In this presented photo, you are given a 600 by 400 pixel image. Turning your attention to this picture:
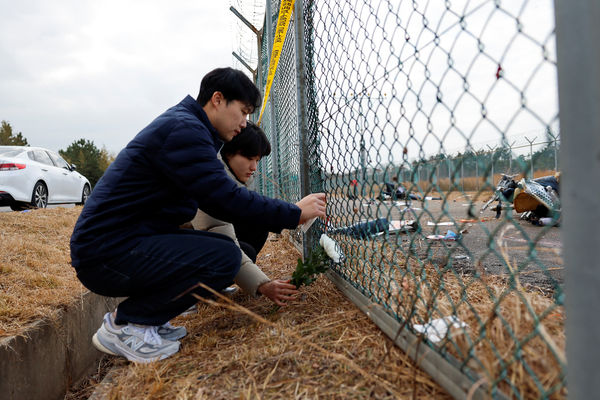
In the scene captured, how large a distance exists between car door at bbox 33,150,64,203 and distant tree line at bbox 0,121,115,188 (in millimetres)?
33268

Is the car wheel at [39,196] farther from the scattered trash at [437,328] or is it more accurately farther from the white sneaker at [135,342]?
the scattered trash at [437,328]

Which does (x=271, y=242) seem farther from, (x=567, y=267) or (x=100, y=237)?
(x=567, y=267)

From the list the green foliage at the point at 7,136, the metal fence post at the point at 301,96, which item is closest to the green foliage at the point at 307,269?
the metal fence post at the point at 301,96

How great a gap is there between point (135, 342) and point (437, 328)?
1.33m

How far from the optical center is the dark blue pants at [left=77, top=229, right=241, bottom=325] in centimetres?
183

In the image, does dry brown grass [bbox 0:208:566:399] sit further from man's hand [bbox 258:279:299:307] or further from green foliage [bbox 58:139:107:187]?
green foliage [bbox 58:139:107:187]

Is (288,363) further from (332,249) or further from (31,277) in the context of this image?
(31,277)

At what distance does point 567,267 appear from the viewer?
0.65 m

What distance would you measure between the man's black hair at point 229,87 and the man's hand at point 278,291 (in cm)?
94

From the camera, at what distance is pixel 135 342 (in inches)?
72.4

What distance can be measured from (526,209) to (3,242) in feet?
19.3

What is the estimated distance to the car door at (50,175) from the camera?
827 centimetres

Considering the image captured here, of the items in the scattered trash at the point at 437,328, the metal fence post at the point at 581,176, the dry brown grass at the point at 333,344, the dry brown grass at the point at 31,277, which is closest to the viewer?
the metal fence post at the point at 581,176

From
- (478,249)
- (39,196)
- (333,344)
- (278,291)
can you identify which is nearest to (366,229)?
(278,291)
